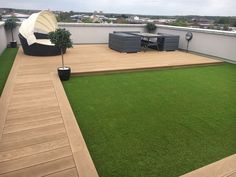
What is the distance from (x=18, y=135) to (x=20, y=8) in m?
11.5

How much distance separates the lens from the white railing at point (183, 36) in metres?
7.29

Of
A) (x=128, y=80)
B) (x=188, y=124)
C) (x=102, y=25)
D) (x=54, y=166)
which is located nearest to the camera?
(x=54, y=166)

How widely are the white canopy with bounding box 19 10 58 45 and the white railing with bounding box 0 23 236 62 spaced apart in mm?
1012

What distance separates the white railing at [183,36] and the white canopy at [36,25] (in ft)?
3.32

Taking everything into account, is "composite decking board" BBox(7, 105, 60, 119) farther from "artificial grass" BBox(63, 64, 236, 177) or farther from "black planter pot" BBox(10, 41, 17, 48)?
"black planter pot" BBox(10, 41, 17, 48)

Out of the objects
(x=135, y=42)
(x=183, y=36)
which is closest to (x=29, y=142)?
(x=135, y=42)

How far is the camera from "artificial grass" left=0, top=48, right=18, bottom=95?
4746mm

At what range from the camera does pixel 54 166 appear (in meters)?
2.08

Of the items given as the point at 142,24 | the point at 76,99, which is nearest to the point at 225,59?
the point at 142,24

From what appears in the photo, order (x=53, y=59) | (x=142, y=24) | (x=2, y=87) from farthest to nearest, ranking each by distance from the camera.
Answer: (x=142, y=24), (x=53, y=59), (x=2, y=87)

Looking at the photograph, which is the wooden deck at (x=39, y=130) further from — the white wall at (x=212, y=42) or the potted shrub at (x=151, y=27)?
the potted shrub at (x=151, y=27)

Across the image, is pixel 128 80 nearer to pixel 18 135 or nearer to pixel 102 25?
pixel 18 135

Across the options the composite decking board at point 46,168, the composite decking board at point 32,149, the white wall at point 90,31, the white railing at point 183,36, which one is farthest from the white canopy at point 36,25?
the composite decking board at point 46,168

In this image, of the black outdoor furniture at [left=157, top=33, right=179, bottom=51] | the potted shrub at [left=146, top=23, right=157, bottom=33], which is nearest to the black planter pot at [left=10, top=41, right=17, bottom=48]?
the black outdoor furniture at [left=157, top=33, right=179, bottom=51]
